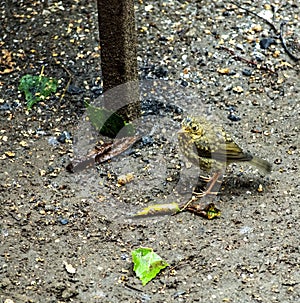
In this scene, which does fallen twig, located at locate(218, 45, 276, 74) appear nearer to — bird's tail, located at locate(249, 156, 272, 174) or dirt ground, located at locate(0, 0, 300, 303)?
dirt ground, located at locate(0, 0, 300, 303)

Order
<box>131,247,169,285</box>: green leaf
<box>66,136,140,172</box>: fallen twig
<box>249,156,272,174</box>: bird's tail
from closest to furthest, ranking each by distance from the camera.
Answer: <box>131,247,169,285</box>: green leaf
<box>249,156,272,174</box>: bird's tail
<box>66,136,140,172</box>: fallen twig

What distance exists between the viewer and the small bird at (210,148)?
15.4 feet

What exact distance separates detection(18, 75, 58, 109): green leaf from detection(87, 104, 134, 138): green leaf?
534 millimetres

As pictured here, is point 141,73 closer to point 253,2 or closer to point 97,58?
point 97,58

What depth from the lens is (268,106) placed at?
548 cm

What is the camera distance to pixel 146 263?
432cm

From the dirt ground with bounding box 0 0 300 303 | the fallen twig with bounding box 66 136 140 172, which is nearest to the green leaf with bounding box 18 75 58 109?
the dirt ground with bounding box 0 0 300 303

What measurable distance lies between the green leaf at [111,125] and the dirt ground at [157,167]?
12cm

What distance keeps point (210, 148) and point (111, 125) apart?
34.1 inches

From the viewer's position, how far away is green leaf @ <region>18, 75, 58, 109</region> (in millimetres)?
5566

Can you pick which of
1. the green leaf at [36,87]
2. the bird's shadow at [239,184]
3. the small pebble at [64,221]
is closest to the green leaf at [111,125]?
the green leaf at [36,87]

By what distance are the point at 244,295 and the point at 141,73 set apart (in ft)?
7.09

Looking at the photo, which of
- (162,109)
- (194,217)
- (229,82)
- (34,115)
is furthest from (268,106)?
(34,115)

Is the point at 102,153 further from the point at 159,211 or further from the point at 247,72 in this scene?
the point at 247,72
